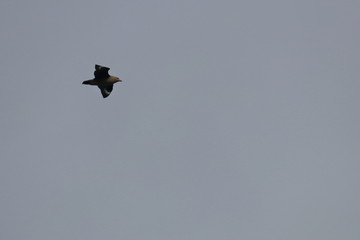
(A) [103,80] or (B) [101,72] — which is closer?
(B) [101,72]

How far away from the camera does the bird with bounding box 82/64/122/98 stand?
361 feet

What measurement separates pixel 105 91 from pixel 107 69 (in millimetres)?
3110

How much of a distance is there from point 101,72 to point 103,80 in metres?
1.21

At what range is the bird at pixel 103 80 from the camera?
110 m

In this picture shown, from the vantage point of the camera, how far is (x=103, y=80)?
364 ft

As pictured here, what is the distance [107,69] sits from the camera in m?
110

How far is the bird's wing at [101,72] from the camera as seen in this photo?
110 m

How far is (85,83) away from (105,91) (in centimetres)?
238

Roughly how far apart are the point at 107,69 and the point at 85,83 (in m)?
3.19

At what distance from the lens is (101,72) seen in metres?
110

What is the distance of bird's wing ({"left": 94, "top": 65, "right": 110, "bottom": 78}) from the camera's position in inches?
4326
